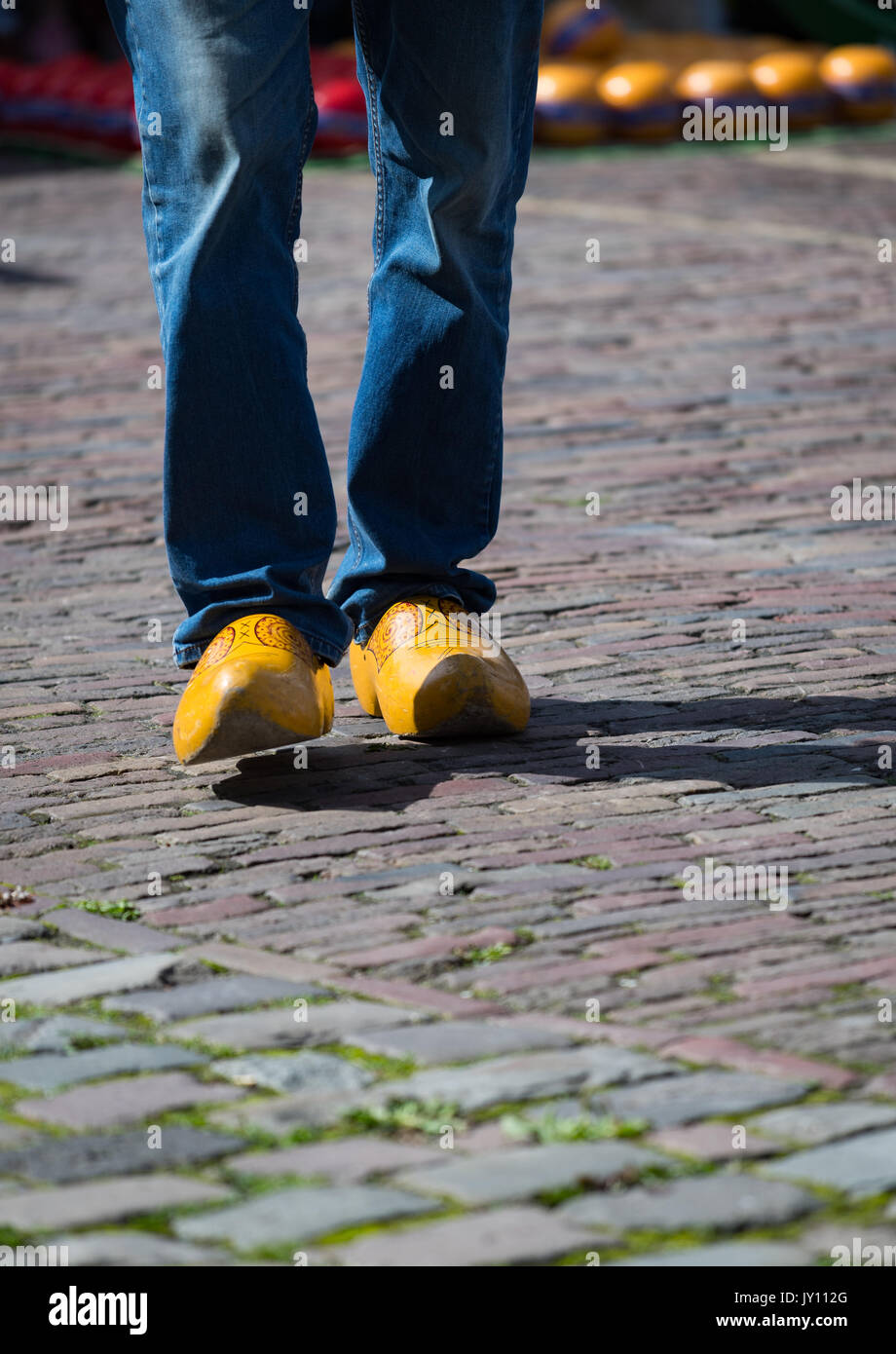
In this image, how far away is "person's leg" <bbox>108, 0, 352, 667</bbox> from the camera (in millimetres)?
2943

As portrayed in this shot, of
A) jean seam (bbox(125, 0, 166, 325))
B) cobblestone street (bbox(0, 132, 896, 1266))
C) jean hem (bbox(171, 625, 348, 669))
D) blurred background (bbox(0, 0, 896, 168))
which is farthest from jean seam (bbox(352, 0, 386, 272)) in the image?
blurred background (bbox(0, 0, 896, 168))

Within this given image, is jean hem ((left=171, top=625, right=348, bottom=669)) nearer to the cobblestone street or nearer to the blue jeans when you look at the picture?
the blue jeans

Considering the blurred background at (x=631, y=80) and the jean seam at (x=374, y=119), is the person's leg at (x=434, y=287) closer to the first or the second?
the jean seam at (x=374, y=119)

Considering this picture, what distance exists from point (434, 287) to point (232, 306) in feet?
1.26

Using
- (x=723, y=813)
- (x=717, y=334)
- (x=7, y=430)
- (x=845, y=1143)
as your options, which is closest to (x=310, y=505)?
(x=723, y=813)

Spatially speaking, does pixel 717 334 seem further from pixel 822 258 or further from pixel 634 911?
pixel 634 911

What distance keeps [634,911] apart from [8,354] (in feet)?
18.6

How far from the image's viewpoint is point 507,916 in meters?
2.53

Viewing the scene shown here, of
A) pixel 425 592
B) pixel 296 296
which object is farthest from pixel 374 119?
pixel 425 592

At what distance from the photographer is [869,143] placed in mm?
13625

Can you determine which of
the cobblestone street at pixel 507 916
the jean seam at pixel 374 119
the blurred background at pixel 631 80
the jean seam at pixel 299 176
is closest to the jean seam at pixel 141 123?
the jean seam at pixel 299 176

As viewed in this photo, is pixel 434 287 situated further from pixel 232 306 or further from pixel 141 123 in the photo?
pixel 141 123

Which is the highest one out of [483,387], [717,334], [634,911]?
[717,334]
